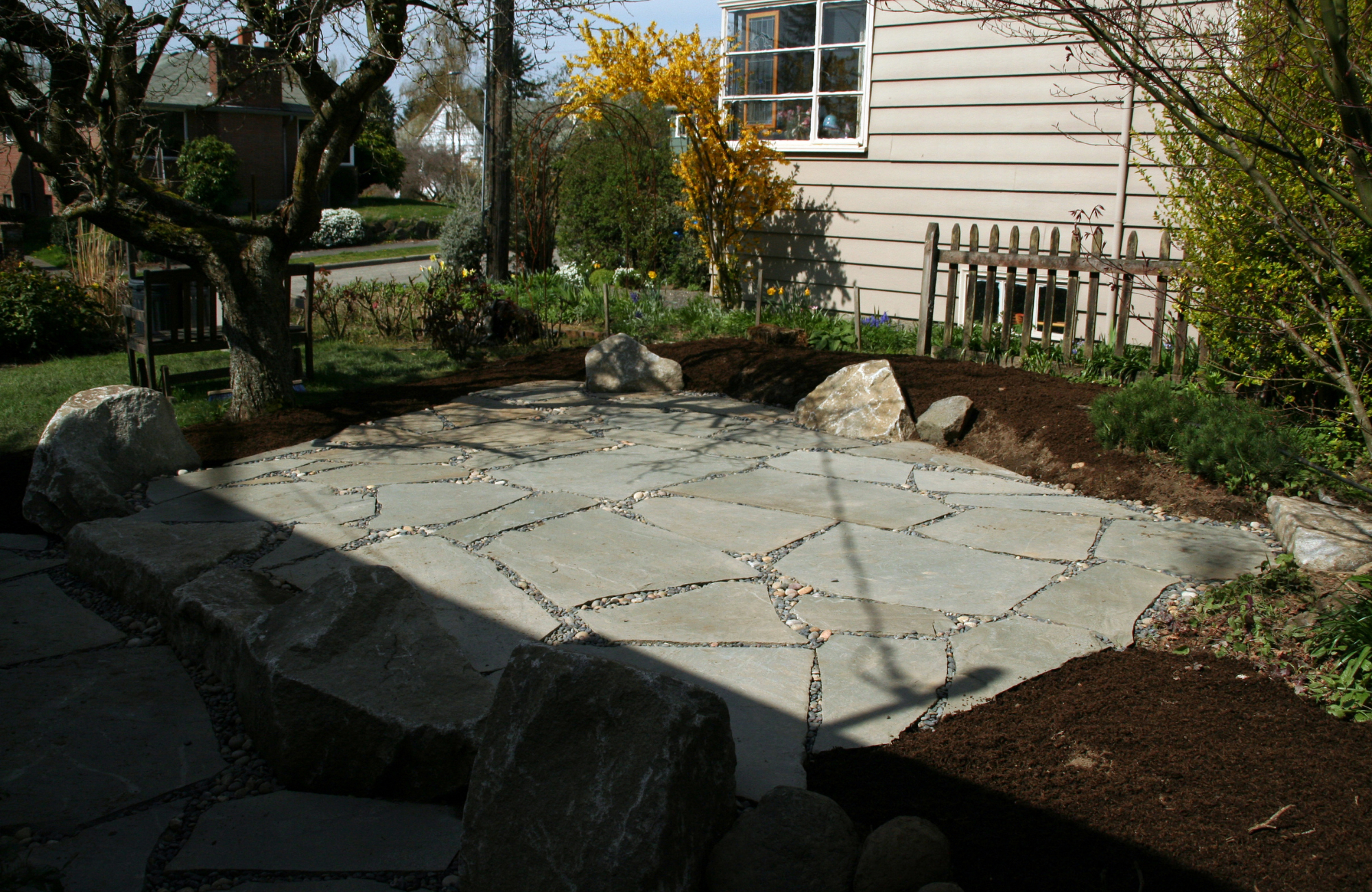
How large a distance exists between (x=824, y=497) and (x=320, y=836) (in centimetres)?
304

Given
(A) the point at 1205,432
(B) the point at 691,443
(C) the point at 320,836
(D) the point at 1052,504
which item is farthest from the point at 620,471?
(C) the point at 320,836

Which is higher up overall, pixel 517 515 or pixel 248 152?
pixel 248 152

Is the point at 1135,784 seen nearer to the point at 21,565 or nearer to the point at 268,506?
the point at 268,506

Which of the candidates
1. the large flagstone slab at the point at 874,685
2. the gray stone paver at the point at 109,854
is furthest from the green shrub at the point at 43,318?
the large flagstone slab at the point at 874,685

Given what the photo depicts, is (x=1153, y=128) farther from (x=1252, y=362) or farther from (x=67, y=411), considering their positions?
(x=67, y=411)

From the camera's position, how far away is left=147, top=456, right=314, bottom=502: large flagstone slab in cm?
463

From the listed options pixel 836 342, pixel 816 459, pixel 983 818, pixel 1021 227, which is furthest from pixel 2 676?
pixel 1021 227

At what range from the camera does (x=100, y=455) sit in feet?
15.1

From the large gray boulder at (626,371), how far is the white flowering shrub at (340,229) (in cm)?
2001

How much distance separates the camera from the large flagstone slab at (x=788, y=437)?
5.85 metres

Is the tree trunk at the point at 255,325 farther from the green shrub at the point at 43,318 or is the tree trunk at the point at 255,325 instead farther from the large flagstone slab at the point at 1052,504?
the large flagstone slab at the point at 1052,504

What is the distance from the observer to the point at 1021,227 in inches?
331

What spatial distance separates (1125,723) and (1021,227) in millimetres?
6666

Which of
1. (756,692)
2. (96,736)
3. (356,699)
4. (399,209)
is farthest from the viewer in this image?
(399,209)
